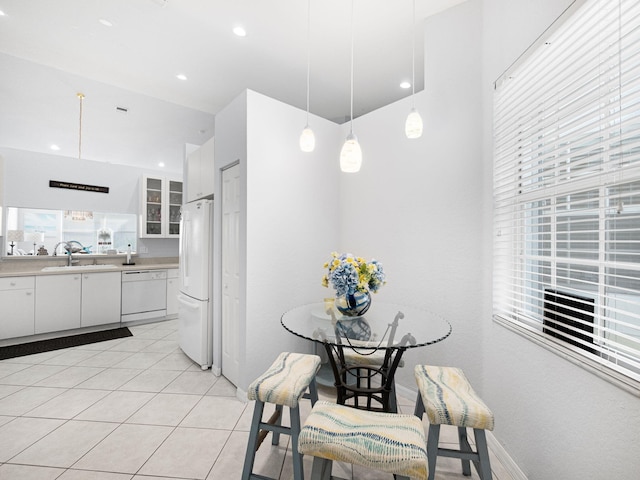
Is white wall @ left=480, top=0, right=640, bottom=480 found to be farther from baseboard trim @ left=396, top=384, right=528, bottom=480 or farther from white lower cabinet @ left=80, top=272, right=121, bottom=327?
white lower cabinet @ left=80, top=272, right=121, bottom=327

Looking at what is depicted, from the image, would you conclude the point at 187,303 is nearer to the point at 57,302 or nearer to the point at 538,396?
the point at 57,302

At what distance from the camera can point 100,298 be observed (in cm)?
420

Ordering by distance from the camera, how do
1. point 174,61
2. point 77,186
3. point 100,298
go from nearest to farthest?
point 174,61 → point 100,298 → point 77,186

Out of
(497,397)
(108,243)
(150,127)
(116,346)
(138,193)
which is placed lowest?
(116,346)

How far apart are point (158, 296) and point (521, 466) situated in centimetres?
492

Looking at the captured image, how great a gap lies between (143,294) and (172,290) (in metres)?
0.42

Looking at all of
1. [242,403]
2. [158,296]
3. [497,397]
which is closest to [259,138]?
[242,403]

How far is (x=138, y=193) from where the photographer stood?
518cm

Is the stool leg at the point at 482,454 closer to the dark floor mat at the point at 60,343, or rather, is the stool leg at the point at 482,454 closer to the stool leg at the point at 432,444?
the stool leg at the point at 432,444

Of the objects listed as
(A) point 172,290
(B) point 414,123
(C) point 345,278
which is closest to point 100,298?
(A) point 172,290

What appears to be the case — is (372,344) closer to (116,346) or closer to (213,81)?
(213,81)

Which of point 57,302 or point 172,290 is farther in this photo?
point 172,290

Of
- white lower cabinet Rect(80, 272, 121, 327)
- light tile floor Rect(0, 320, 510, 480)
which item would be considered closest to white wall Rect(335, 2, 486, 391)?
light tile floor Rect(0, 320, 510, 480)

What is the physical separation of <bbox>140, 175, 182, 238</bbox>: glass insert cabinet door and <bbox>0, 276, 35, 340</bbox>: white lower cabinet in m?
1.63
